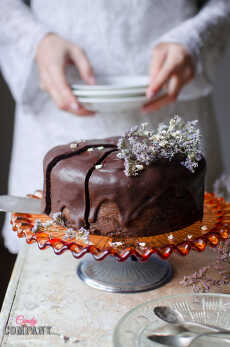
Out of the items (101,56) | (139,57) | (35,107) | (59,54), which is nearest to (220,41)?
(139,57)

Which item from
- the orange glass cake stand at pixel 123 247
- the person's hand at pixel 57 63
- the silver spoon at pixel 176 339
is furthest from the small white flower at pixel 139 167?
the person's hand at pixel 57 63

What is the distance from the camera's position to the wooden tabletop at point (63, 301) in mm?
860

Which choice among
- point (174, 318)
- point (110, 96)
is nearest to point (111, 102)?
point (110, 96)

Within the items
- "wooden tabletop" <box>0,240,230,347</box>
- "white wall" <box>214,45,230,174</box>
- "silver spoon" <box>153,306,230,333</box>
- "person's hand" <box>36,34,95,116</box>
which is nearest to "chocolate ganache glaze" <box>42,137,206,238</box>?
"wooden tabletop" <box>0,240,230,347</box>

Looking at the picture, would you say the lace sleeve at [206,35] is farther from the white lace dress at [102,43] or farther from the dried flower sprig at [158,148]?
the dried flower sprig at [158,148]

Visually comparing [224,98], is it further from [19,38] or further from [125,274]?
[125,274]

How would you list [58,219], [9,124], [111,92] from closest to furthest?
1. [58,219]
2. [111,92]
3. [9,124]

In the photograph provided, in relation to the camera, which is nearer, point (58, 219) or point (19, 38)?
point (58, 219)

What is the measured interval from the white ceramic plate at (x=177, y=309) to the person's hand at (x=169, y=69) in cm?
80

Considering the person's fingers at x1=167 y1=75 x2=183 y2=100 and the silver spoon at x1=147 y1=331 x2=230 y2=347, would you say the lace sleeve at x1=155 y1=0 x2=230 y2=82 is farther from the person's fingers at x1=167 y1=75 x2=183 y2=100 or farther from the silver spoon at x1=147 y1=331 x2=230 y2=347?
the silver spoon at x1=147 y1=331 x2=230 y2=347

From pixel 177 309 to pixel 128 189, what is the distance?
0.94ft

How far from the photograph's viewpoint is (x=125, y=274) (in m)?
1.05

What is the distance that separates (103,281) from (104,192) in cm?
20

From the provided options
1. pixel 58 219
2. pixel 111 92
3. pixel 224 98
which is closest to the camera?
pixel 58 219
